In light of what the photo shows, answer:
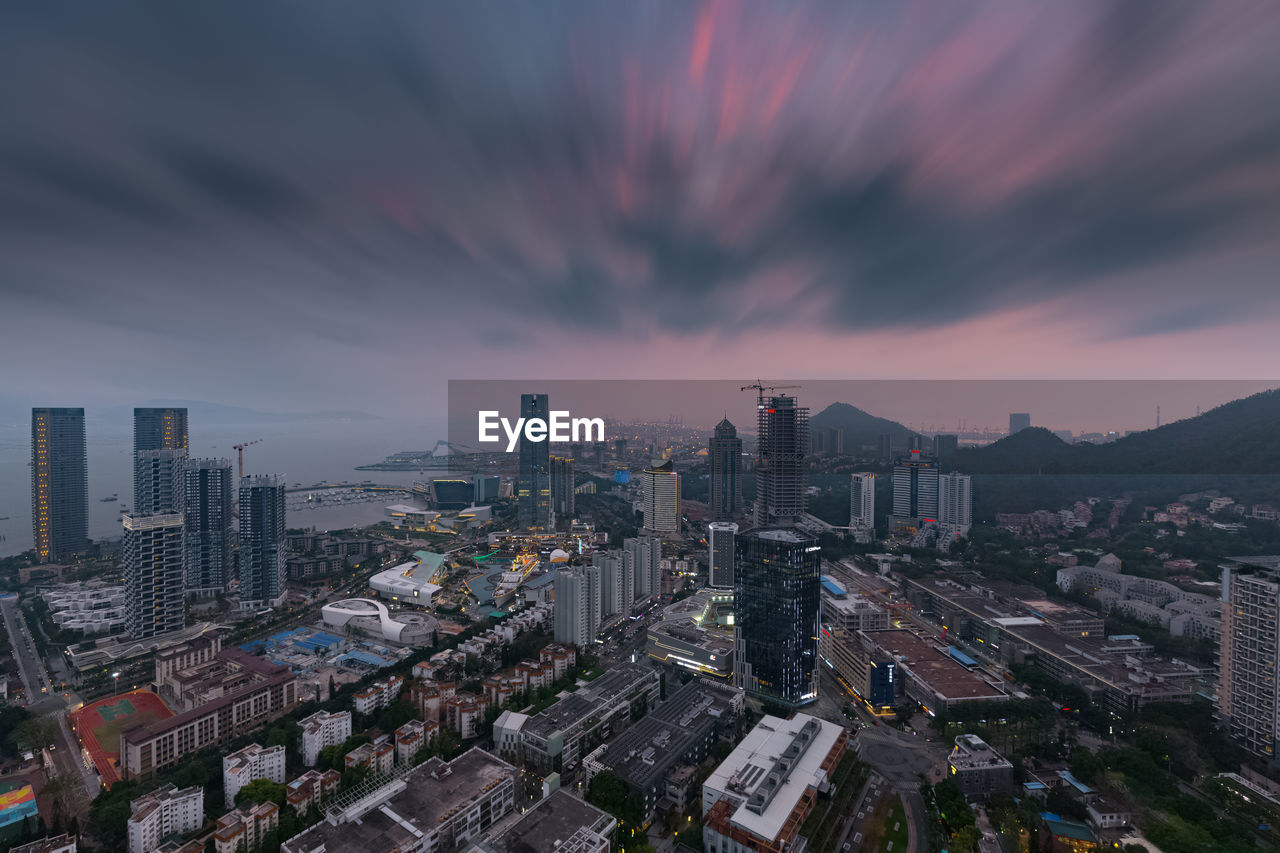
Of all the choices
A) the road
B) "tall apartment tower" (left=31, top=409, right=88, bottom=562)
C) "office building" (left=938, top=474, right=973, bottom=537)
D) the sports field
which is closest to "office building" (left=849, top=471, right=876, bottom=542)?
"office building" (left=938, top=474, right=973, bottom=537)

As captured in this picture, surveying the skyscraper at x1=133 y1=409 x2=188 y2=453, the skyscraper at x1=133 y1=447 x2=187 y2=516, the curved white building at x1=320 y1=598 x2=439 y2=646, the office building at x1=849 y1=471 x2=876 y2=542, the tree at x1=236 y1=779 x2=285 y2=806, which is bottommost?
the curved white building at x1=320 y1=598 x2=439 y2=646

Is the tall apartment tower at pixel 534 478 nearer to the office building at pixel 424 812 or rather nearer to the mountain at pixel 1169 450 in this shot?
the office building at pixel 424 812

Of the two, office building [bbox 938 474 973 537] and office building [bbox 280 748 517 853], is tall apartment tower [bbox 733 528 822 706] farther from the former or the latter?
office building [bbox 938 474 973 537]

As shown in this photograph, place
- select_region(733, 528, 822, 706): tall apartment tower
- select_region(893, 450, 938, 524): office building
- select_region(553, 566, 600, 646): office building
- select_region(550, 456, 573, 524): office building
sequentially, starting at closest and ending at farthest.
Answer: select_region(733, 528, 822, 706): tall apartment tower, select_region(553, 566, 600, 646): office building, select_region(893, 450, 938, 524): office building, select_region(550, 456, 573, 524): office building

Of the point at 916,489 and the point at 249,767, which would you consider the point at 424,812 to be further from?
the point at 916,489

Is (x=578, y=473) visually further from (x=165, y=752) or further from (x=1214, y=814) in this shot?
(x=1214, y=814)

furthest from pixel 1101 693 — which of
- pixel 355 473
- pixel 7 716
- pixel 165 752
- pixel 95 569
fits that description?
pixel 355 473

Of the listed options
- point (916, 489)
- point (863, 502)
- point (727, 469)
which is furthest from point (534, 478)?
point (916, 489)
